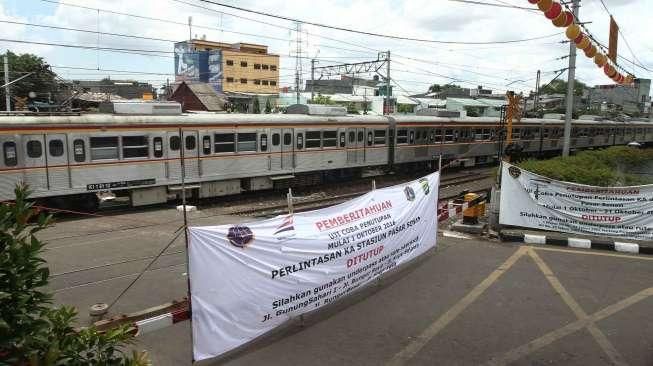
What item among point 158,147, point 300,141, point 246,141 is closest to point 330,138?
point 300,141

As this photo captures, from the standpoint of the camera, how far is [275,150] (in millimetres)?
17812

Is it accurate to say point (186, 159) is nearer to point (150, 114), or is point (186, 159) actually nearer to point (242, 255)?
point (150, 114)

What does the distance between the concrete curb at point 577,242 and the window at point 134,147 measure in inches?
372

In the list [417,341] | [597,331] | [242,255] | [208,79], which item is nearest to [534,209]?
[597,331]

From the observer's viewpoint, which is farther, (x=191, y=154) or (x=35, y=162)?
(x=191, y=154)

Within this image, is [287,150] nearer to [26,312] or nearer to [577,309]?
[577,309]

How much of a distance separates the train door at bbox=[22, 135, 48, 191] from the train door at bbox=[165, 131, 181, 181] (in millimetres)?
3231

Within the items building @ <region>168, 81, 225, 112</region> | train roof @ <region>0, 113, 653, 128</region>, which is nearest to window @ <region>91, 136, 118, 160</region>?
train roof @ <region>0, 113, 653, 128</region>

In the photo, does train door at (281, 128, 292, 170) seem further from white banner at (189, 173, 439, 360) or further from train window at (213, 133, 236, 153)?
white banner at (189, 173, 439, 360)

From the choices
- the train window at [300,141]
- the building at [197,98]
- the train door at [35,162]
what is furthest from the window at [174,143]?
the building at [197,98]

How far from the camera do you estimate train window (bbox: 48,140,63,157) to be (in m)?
12.7

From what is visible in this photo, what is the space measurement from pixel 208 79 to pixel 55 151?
79.3m

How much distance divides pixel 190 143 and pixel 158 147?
39.8 inches

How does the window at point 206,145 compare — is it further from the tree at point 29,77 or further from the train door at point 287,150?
the tree at point 29,77
